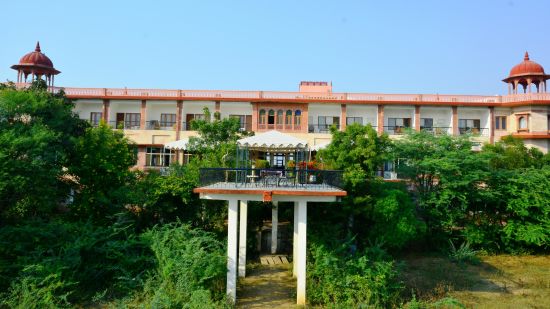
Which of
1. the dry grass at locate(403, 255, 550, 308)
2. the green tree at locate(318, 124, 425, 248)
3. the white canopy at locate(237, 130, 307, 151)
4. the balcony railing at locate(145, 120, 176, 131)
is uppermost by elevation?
the balcony railing at locate(145, 120, 176, 131)

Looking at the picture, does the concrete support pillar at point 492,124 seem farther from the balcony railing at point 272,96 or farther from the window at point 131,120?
the window at point 131,120

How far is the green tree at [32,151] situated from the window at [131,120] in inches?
547

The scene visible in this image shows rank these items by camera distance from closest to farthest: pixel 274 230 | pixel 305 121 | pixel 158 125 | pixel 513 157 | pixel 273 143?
pixel 273 143 < pixel 274 230 < pixel 513 157 < pixel 305 121 < pixel 158 125

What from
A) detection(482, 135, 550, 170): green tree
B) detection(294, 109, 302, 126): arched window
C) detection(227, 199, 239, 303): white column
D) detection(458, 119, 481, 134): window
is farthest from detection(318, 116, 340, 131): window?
detection(227, 199, 239, 303): white column

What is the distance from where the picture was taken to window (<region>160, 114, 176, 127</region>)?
29703 millimetres

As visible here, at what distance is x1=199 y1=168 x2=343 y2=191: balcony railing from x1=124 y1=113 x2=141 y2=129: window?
58.3 feet

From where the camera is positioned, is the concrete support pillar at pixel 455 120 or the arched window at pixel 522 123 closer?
the arched window at pixel 522 123

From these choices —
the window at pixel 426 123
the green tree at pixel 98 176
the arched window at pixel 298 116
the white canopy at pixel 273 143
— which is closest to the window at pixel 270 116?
the arched window at pixel 298 116

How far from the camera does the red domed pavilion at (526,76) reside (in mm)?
29031

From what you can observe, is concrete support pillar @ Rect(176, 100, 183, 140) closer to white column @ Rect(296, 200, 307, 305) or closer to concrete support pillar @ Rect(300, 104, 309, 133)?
concrete support pillar @ Rect(300, 104, 309, 133)

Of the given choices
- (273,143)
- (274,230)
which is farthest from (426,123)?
(273,143)

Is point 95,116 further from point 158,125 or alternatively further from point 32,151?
point 32,151

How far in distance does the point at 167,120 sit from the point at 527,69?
2949 centimetres

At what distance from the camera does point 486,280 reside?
1496cm
